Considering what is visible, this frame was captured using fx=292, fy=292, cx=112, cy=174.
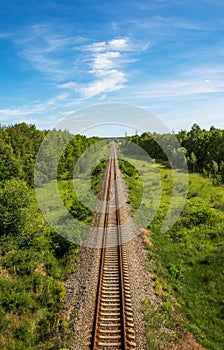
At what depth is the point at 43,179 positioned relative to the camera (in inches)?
1756

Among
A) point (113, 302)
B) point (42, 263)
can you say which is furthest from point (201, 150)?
point (113, 302)

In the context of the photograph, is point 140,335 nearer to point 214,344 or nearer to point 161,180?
point 214,344

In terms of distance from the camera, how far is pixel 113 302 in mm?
10734

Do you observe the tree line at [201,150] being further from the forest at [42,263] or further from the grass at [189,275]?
the grass at [189,275]

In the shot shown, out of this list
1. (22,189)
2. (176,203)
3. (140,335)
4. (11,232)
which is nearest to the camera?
(140,335)

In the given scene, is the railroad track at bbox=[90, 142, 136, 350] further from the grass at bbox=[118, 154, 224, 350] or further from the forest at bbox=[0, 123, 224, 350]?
the forest at bbox=[0, 123, 224, 350]

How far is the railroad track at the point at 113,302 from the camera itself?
8.78 m

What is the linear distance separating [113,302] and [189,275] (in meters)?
4.87

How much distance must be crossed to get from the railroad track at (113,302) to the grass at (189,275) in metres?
0.73

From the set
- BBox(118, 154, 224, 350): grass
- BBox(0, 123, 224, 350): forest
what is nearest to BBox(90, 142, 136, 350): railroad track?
BBox(118, 154, 224, 350): grass

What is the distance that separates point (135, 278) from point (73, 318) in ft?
11.2

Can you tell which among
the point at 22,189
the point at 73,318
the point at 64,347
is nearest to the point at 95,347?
the point at 64,347

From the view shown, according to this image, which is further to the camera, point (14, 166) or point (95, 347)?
point (14, 166)

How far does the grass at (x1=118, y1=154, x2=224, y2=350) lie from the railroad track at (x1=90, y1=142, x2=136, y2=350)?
0.73 metres
